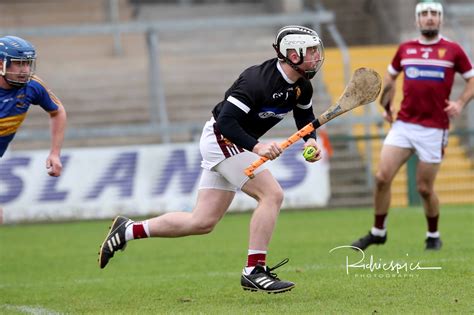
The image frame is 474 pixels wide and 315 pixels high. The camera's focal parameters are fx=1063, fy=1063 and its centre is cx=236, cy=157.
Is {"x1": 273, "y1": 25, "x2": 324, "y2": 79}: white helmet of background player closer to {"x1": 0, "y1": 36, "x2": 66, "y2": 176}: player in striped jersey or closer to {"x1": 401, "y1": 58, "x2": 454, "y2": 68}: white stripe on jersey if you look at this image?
{"x1": 0, "y1": 36, "x2": 66, "y2": 176}: player in striped jersey

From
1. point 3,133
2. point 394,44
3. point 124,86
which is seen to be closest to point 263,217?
point 3,133

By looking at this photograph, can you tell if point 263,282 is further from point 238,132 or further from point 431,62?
point 431,62

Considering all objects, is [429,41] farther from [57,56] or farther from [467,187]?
[57,56]

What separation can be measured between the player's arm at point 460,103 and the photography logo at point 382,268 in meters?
1.49

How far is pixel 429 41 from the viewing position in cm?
1027

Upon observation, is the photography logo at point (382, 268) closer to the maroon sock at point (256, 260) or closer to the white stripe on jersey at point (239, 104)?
the maroon sock at point (256, 260)

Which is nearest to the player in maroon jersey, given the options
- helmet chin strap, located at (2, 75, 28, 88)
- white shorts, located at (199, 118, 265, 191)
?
white shorts, located at (199, 118, 265, 191)

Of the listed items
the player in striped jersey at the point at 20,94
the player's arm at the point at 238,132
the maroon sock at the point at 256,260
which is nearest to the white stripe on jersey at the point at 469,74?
the player's arm at the point at 238,132

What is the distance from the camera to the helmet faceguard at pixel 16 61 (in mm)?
8023

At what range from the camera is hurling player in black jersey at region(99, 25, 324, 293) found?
7.54 m

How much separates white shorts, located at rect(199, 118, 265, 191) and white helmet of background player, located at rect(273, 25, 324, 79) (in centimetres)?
73

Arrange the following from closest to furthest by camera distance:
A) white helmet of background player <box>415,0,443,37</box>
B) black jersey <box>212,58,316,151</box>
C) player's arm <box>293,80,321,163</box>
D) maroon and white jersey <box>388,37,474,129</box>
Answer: black jersey <box>212,58,316,151</box>, player's arm <box>293,80,321,163</box>, white helmet of background player <box>415,0,443,37</box>, maroon and white jersey <box>388,37,474,129</box>

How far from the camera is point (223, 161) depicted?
7.80 meters

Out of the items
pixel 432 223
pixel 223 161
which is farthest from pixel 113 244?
pixel 432 223
